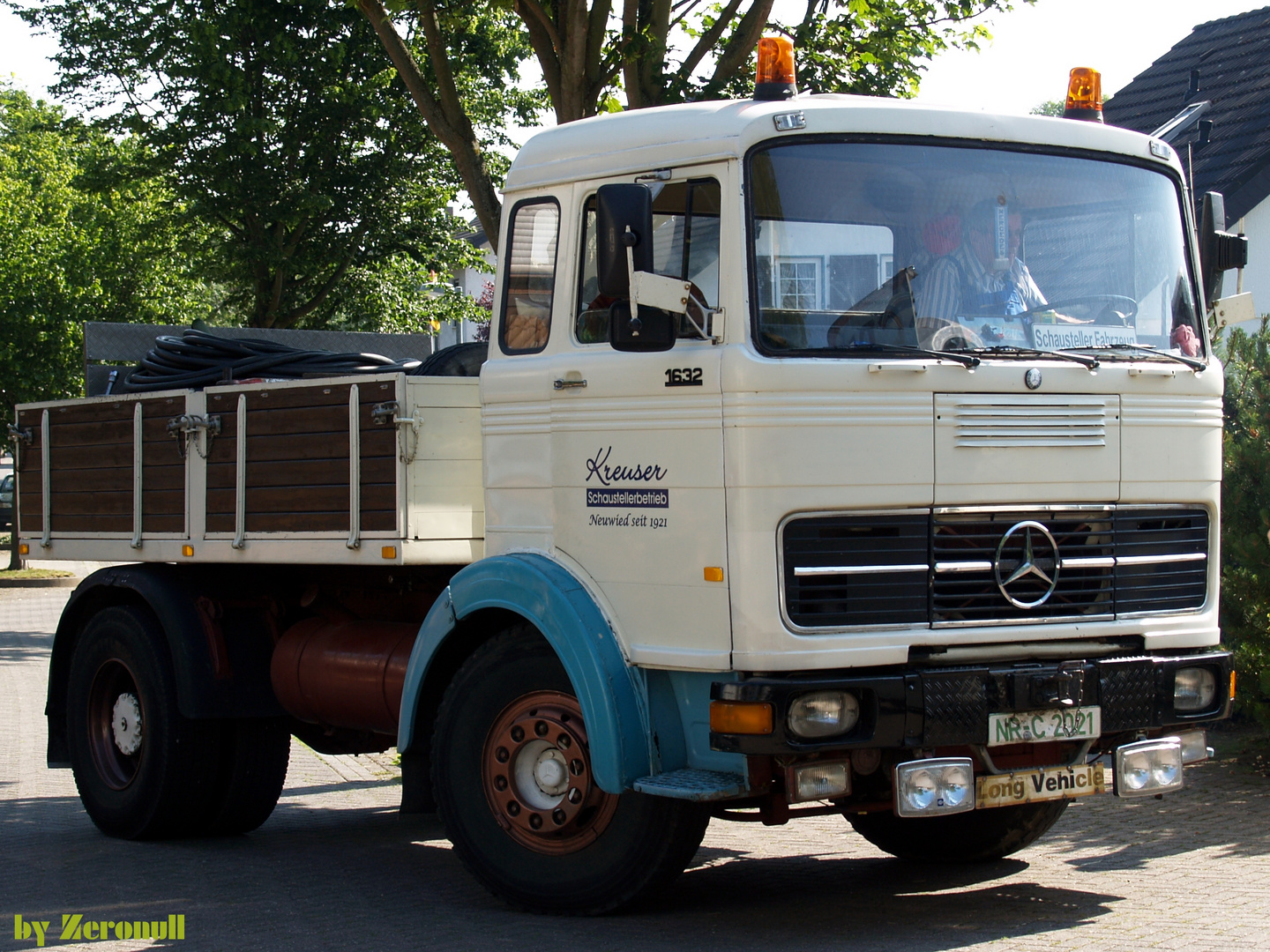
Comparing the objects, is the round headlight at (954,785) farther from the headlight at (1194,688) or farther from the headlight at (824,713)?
the headlight at (1194,688)

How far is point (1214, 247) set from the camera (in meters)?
6.12

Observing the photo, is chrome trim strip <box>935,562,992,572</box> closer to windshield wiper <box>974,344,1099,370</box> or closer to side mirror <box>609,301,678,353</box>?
windshield wiper <box>974,344,1099,370</box>

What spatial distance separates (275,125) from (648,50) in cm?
1195

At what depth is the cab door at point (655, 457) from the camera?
5.19 m

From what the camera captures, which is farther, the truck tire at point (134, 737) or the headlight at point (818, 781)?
the truck tire at point (134, 737)

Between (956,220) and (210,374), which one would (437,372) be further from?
(956,220)

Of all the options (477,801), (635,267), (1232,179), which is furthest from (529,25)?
(1232,179)

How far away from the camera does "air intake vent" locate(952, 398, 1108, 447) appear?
522 cm

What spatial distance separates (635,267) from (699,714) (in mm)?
1568

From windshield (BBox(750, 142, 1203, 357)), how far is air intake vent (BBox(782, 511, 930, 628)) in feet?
1.95

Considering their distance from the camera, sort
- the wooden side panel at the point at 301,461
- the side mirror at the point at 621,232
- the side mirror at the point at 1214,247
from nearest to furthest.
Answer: the side mirror at the point at 621,232, the side mirror at the point at 1214,247, the wooden side panel at the point at 301,461

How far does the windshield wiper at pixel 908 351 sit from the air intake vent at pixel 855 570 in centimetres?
55

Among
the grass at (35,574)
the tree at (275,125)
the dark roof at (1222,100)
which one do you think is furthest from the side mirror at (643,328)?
the grass at (35,574)

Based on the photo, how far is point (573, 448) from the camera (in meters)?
5.70
